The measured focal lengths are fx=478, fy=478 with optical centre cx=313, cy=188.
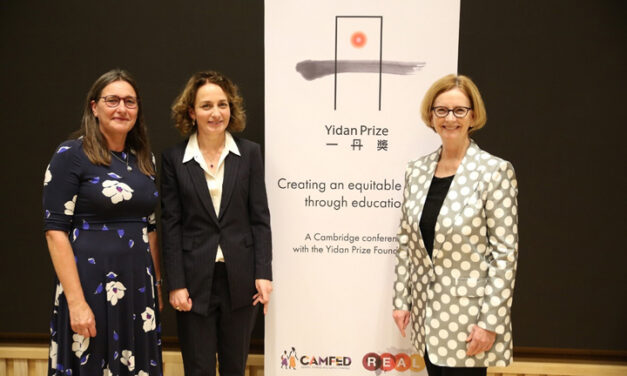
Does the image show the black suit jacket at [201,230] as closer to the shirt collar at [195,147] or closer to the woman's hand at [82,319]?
the shirt collar at [195,147]

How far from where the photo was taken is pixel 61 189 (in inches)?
70.2

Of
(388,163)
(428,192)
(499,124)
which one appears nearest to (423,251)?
(428,192)

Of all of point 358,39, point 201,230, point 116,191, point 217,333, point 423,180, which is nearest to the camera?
point 116,191

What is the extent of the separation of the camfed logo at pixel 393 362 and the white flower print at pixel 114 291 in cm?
122

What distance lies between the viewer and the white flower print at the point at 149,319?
196 centimetres

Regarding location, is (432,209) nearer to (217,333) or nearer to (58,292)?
(217,333)

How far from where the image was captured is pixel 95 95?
1.91m

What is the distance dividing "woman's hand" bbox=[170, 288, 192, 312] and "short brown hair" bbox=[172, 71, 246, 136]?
0.71 m

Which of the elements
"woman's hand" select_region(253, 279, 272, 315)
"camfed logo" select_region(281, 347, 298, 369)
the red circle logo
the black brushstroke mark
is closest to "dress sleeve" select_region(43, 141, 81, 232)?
"woman's hand" select_region(253, 279, 272, 315)

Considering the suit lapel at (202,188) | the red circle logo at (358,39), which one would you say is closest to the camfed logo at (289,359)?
the suit lapel at (202,188)

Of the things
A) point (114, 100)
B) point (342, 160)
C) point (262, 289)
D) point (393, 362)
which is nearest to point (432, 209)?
point (342, 160)

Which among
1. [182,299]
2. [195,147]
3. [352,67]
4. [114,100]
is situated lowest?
[182,299]

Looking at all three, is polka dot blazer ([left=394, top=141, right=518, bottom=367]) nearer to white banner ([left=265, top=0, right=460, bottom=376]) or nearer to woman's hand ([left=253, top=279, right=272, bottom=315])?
white banner ([left=265, top=0, right=460, bottom=376])

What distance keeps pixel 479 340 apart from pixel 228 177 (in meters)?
1.20
